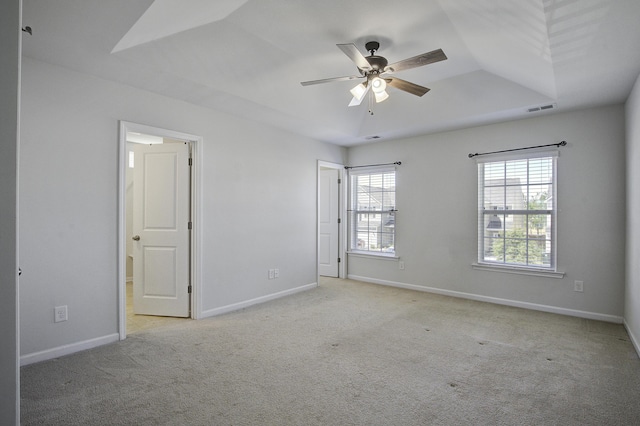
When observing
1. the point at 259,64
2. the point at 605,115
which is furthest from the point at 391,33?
the point at 605,115

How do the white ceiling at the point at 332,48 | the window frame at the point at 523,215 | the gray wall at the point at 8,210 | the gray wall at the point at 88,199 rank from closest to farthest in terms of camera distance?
the gray wall at the point at 8,210 → the white ceiling at the point at 332,48 → the gray wall at the point at 88,199 → the window frame at the point at 523,215

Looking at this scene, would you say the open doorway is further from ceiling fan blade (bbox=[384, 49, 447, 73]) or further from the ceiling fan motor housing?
ceiling fan blade (bbox=[384, 49, 447, 73])

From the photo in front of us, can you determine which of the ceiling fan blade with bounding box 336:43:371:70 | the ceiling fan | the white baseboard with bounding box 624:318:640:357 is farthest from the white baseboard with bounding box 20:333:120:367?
the white baseboard with bounding box 624:318:640:357

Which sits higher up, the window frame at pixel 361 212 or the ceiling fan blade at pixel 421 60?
the ceiling fan blade at pixel 421 60

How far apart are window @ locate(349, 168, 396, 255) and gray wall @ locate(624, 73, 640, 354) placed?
2.95 m

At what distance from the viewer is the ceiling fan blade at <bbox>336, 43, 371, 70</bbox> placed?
8.52ft

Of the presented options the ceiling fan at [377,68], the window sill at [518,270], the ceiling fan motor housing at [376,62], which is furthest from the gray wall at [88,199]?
the window sill at [518,270]

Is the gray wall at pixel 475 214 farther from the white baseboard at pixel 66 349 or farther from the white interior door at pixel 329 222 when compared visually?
the white baseboard at pixel 66 349

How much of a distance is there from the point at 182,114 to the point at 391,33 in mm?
2371

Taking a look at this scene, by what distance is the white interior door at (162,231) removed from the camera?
13.2 ft

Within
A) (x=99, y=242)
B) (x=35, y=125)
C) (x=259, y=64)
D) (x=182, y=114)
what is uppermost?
(x=259, y=64)

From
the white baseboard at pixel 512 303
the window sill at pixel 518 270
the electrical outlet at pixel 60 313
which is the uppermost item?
the window sill at pixel 518 270

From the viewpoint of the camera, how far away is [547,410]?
2166 millimetres

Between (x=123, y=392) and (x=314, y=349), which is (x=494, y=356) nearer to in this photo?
(x=314, y=349)
